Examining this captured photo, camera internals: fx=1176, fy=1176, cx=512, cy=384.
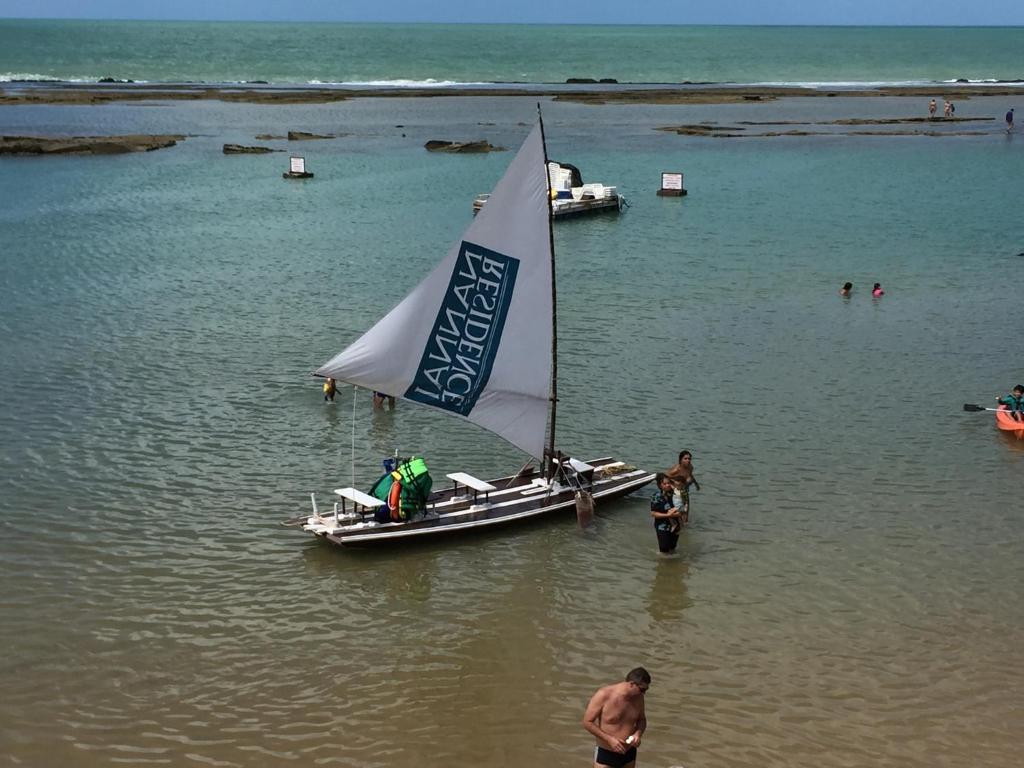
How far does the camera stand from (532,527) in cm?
2464

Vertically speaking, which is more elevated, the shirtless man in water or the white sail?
the white sail

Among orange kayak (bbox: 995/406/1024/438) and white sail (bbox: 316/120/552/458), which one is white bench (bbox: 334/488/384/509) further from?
orange kayak (bbox: 995/406/1024/438)

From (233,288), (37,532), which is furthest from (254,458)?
(233,288)

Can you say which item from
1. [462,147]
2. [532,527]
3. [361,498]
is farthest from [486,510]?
[462,147]

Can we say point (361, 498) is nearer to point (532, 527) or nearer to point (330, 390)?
point (532, 527)

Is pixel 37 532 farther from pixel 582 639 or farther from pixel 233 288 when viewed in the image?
pixel 233 288

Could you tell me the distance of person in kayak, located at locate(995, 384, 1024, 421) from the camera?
29875 millimetres

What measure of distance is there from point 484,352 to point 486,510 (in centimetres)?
328

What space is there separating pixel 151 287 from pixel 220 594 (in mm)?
27152

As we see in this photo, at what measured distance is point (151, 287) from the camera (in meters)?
46.2

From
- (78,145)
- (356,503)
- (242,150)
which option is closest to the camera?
(356,503)

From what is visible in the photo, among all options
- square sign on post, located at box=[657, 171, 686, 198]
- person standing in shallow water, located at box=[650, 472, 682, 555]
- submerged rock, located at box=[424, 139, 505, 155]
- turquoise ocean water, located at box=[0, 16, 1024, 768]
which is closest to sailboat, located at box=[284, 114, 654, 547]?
turquoise ocean water, located at box=[0, 16, 1024, 768]

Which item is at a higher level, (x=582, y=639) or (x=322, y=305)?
(x=322, y=305)

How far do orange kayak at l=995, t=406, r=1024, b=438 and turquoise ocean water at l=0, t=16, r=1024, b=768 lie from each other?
320mm
